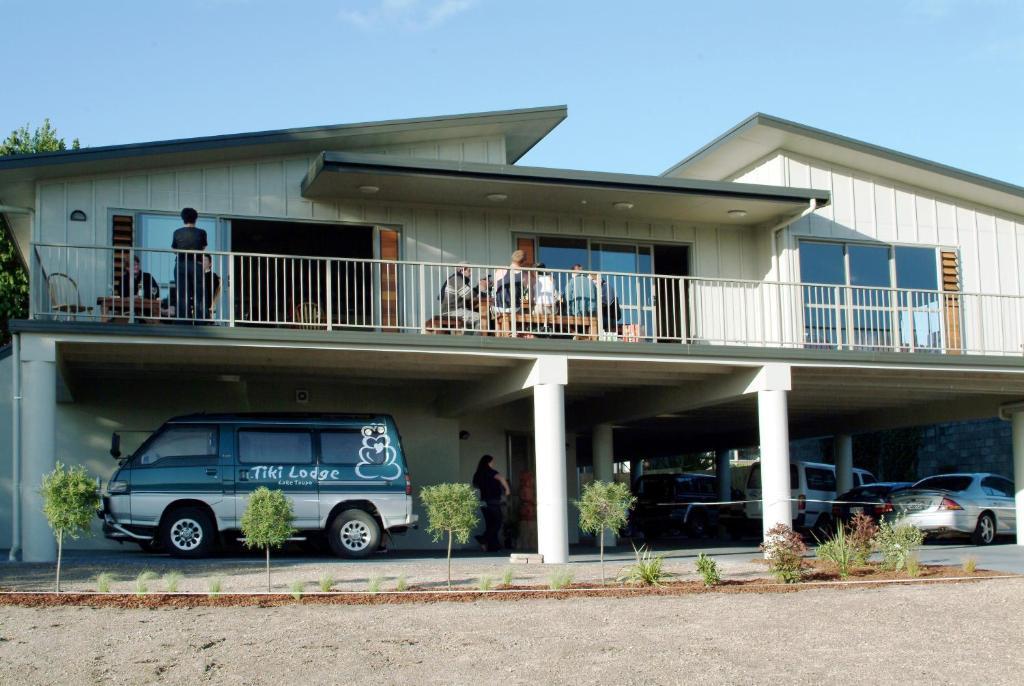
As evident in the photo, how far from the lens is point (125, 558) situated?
15297 millimetres

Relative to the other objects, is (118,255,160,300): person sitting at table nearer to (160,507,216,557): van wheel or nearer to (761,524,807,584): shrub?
(160,507,216,557): van wheel

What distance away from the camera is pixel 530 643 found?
9609mm

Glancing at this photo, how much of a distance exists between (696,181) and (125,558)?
10151mm

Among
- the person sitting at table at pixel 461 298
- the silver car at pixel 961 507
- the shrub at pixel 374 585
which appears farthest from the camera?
the silver car at pixel 961 507

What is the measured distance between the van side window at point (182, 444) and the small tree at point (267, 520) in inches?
152

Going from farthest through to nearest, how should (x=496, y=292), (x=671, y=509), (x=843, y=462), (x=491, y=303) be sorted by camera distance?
(x=671, y=509)
(x=843, y=462)
(x=496, y=292)
(x=491, y=303)

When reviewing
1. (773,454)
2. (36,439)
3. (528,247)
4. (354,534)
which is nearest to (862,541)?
(773,454)

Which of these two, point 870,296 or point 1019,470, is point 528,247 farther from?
point 1019,470

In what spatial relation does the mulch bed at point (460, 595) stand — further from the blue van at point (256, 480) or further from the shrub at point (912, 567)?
the blue van at point (256, 480)

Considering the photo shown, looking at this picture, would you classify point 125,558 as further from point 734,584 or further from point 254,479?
point 734,584

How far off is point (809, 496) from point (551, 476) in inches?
396

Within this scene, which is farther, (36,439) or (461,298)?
(461,298)

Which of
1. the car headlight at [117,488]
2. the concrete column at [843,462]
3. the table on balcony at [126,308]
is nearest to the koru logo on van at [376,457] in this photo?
the car headlight at [117,488]

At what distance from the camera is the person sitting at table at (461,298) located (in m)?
17.6
